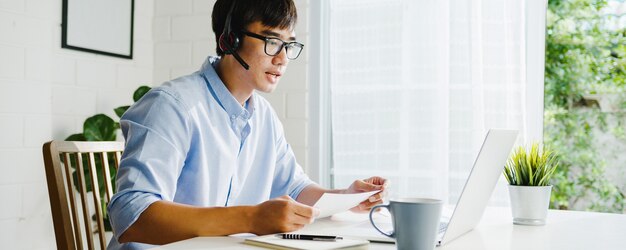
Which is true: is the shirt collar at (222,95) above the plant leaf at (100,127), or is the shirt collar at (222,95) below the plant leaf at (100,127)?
above

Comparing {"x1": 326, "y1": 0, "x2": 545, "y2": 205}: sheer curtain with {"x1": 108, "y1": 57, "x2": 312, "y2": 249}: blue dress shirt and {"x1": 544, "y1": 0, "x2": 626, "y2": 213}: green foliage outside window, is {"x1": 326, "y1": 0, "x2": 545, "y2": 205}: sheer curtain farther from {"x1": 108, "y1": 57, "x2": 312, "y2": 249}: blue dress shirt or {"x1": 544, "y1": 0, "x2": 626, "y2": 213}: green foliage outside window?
{"x1": 544, "y1": 0, "x2": 626, "y2": 213}: green foliage outside window

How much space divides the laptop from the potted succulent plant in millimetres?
94

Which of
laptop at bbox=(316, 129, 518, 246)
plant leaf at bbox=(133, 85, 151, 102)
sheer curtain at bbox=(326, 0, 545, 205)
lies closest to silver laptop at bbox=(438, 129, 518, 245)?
laptop at bbox=(316, 129, 518, 246)

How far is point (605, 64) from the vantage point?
4.34m

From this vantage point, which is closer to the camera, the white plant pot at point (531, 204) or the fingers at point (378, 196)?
the white plant pot at point (531, 204)

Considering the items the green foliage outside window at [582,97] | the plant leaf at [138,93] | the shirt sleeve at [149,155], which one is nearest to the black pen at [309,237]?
the shirt sleeve at [149,155]

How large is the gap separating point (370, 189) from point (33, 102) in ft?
4.70

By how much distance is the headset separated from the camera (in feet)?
4.59

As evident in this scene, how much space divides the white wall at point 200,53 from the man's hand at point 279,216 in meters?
1.58

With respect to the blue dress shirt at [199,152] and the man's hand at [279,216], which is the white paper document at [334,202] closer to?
the man's hand at [279,216]

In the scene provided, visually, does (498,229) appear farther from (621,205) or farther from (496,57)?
(621,205)

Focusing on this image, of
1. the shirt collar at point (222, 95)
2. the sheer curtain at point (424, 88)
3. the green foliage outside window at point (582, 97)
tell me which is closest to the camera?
the shirt collar at point (222, 95)

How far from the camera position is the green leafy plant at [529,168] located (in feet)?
4.16

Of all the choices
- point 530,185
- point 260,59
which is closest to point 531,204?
point 530,185
